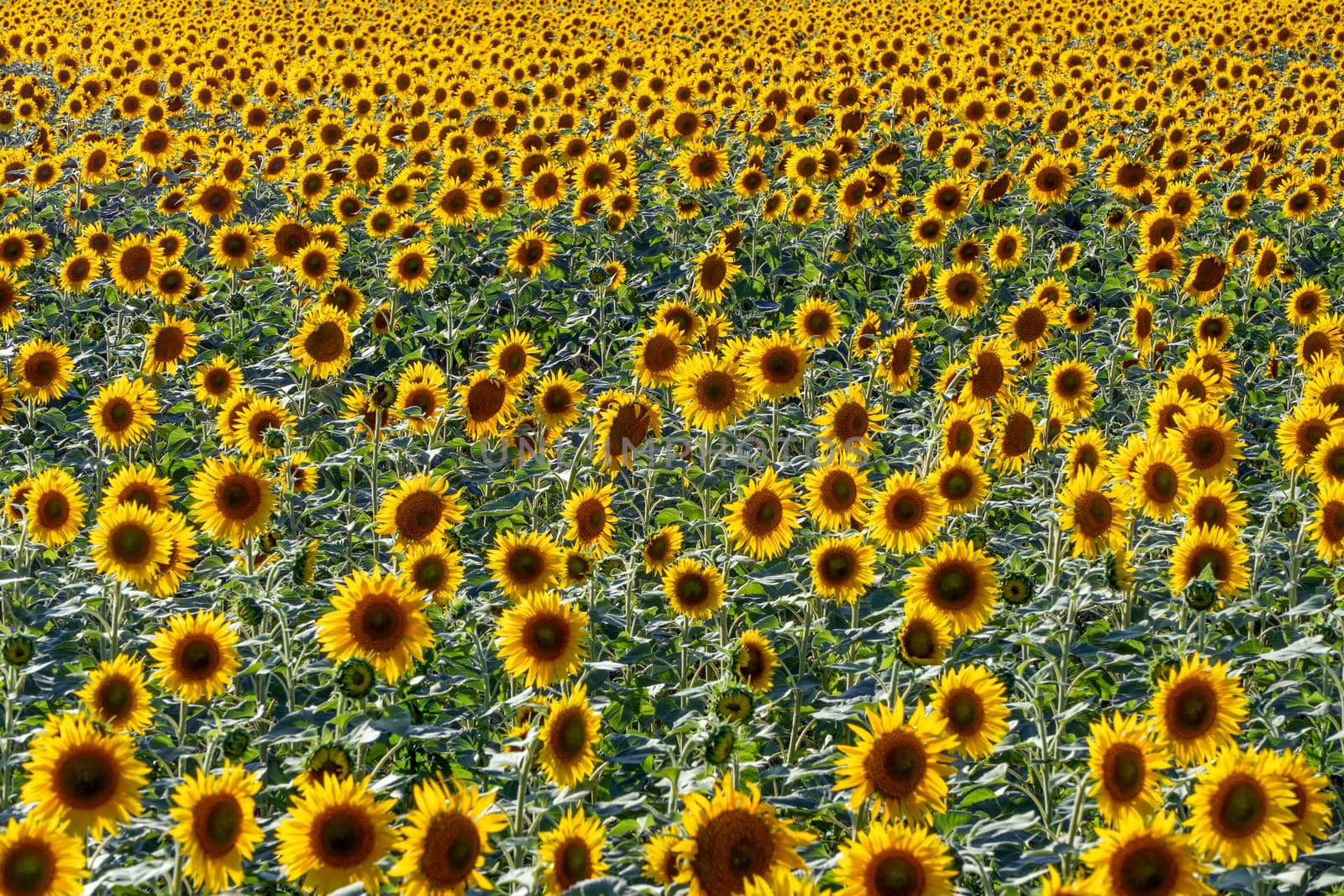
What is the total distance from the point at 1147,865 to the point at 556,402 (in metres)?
4.28

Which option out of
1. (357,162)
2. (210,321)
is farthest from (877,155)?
(210,321)

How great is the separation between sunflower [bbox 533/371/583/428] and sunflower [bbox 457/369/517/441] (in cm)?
16

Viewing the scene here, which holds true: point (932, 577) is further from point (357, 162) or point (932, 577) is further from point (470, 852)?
point (357, 162)

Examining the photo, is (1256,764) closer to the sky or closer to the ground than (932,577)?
closer to the ground

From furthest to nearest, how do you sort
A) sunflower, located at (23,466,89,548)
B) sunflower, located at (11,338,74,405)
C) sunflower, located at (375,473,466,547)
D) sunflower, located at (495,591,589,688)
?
sunflower, located at (11,338,74,405)
sunflower, located at (23,466,89,548)
sunflower, located at (375,473,466,547)
sunflower, located at (495,591,589,688)

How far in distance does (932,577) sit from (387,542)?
2.78 metres

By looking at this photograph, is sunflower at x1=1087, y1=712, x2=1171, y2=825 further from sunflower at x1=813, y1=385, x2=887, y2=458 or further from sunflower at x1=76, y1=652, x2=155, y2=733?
sunflower at x1=76, y1=652, x2=155, y2=733

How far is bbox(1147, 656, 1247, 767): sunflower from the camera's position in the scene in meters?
3.83

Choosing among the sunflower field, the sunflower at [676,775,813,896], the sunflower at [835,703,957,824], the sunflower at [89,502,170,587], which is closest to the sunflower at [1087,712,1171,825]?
the sunflower field

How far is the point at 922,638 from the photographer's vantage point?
4.29 meters

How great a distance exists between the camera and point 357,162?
1091cm

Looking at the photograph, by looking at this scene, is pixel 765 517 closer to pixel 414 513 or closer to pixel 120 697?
pixel 414 513

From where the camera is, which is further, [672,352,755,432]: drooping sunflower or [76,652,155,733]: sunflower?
[672,352,755,432]: drooping sunflower

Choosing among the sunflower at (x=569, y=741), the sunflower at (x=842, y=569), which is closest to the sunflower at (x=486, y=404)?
the sunflower at (x=842, y=569)
